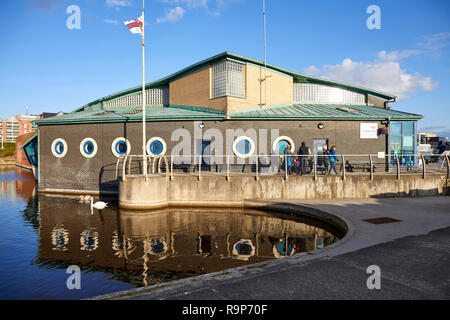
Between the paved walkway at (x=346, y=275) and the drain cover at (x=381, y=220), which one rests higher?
the paved walkway at (x=346, y=275)

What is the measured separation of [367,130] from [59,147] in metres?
21.8

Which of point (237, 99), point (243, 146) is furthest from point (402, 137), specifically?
point (237, 99)

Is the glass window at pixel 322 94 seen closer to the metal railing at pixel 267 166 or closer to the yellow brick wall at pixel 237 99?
the yellow brick wall at pixel 237 99

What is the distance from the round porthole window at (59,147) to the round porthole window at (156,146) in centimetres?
680

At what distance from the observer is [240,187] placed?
48.1ft

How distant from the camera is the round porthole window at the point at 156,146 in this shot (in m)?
18.6

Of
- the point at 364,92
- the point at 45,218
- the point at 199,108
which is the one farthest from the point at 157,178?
the point at 364,92

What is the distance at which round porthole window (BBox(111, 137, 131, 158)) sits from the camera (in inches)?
746

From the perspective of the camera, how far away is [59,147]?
20.5 metres

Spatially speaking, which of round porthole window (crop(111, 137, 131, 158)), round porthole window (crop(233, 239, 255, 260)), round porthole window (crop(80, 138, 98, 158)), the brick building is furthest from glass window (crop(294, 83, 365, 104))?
round porthole window (crop(233, 239, 255, 260))

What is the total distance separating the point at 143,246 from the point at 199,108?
1316 cm

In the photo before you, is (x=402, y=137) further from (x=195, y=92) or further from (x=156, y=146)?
(x=156, y=146)

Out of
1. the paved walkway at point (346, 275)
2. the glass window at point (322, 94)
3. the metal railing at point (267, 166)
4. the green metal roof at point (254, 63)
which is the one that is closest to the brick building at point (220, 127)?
the green metal roof at point (254, 63)
